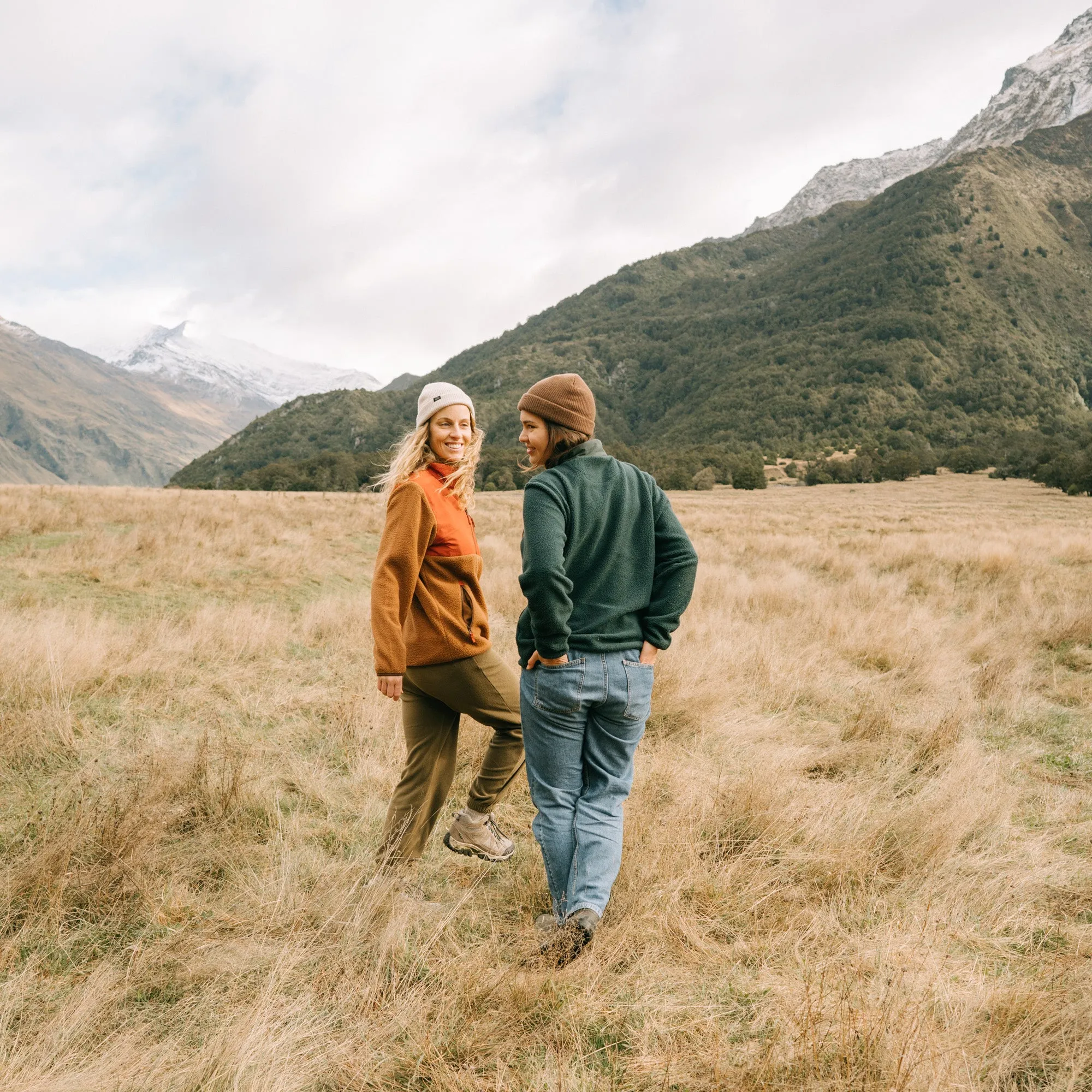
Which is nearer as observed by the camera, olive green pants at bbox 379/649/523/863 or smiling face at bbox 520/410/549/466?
smiling face at bbox 520/410/549/466

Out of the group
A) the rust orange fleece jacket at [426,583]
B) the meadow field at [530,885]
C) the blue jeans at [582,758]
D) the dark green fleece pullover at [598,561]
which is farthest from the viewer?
the rust orange fleece jacket at [426,583]

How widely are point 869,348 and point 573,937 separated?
104 meters

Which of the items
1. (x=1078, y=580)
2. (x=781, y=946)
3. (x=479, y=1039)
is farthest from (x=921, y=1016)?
(x=1078, y=580)

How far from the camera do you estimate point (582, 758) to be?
2.36m

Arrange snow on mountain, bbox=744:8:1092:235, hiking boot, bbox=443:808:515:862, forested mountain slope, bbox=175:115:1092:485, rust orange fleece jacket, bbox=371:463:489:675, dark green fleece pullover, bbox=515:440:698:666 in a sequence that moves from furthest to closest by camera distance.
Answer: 1. snow on mountain, bbox=744:8:1092:235
2. forested mountain slope, bbox=175:115:1092:485
3. hiking boot, bbox=443:808:515:862
4. rust orange fleece jacket, bbox=371:463:489:675
5. dark green fleece pullover, bbox=515:440:698:666

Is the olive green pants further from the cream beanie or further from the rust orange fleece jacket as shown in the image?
the cream beanie

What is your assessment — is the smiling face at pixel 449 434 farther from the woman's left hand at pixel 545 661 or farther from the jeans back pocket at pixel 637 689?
the jeans back pocket at pixel 637 689

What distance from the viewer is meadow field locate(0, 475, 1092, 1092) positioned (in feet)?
5.57

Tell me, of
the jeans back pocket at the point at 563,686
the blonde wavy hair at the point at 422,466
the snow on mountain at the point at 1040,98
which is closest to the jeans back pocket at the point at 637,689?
the jeans back pocket at the point at 563,686

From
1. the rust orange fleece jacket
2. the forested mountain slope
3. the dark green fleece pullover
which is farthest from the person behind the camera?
the forested mountain slope

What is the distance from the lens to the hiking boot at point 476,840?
2730mm

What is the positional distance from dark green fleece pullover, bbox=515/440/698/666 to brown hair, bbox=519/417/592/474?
2 centimetres

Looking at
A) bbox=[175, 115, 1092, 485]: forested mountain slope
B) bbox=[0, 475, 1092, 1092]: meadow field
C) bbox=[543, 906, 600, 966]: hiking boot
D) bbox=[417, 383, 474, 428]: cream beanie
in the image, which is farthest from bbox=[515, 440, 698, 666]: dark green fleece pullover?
bbox=[175, 115, 1092, 485]: forested mountain slope

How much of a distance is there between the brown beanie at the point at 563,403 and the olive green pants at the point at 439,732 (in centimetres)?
97
